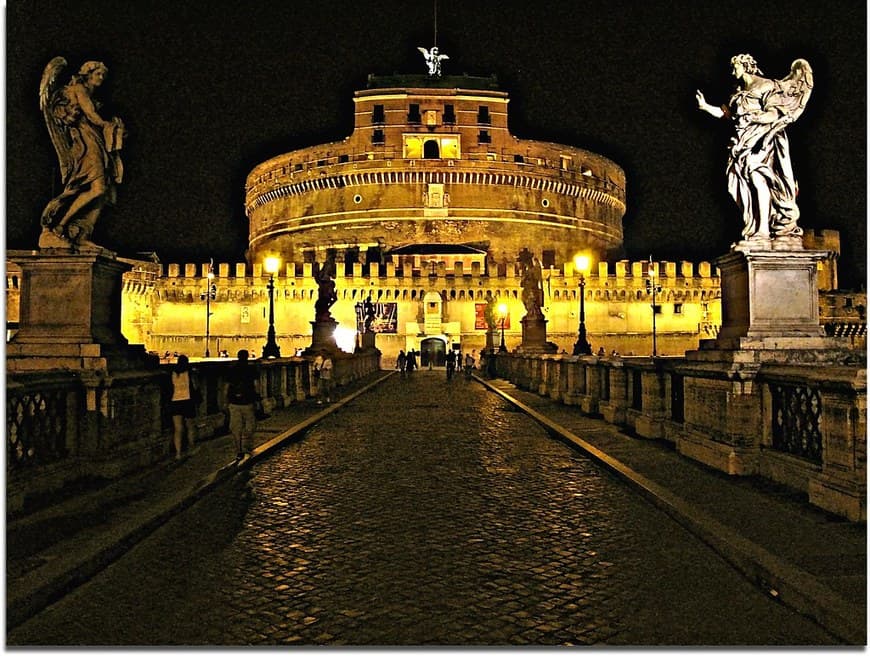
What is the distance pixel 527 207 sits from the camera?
204 feet

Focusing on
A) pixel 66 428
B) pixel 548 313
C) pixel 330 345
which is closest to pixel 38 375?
pixel 66 428

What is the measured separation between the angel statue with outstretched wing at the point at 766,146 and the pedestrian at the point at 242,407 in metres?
4.86

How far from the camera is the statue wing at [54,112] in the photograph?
6789 millimetres

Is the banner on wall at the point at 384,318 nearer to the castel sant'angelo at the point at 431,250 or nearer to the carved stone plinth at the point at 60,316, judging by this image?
the castel sant'angelo at the point at 431,250

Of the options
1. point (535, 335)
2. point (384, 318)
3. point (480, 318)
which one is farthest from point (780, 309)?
point (384, 318)

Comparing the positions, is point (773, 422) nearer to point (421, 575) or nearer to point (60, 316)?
point (421, 575)

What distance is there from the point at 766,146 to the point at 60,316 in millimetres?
6271

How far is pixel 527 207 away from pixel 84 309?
56937mm

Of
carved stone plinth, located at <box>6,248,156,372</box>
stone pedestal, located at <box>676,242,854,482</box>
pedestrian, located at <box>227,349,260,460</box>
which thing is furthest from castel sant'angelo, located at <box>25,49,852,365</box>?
carved stone plinth, located at <box>6,248,156,372</box>

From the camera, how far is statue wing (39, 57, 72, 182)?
22.3 feet

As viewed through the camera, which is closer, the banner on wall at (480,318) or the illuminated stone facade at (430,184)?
the banner on wall at (480,318)

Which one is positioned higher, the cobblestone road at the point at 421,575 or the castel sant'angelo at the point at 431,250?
the castel sant'angelo at the point at 431,250

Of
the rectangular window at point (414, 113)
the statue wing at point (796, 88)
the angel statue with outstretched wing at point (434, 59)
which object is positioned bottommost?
the statue wing at point (796, 88)

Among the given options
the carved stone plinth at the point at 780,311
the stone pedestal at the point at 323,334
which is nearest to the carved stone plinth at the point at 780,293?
the carved stone plinth at the point at 780,311
